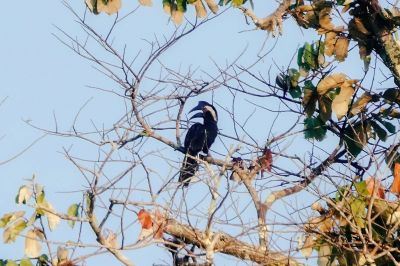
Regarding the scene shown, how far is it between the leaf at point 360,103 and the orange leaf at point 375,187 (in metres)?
1.42

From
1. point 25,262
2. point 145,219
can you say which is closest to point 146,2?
point 145,219

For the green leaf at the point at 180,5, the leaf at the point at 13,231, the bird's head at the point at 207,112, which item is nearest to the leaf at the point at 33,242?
the leaf at the point at 13,231

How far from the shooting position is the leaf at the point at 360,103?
7.40m

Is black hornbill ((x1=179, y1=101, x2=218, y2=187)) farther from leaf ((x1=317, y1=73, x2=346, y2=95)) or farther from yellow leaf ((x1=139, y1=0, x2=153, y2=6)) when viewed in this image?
yellow leaf ((x1=139, y1=0, x2=153, y2=6))

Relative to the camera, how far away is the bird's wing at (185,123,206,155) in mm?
8469

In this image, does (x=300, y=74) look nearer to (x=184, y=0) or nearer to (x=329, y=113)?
(x=329, y=113)

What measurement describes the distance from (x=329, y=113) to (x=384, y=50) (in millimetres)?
554

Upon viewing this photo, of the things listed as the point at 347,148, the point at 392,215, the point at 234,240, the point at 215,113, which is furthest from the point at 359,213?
the point at 215,113

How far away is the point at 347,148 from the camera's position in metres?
7.20

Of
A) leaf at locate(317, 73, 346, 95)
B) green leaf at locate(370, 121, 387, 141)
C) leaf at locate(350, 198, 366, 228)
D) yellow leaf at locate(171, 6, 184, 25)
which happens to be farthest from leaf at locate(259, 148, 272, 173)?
leaf at locate(350, 198, 366, 228)

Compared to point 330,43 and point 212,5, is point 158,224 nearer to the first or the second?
point 212,5

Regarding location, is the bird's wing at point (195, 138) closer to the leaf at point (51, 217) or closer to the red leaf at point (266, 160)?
the red leaf at point (266, 160)

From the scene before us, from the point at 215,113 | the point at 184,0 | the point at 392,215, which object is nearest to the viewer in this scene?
the point at 392,215

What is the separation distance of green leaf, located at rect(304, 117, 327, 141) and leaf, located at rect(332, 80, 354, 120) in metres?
0.33
